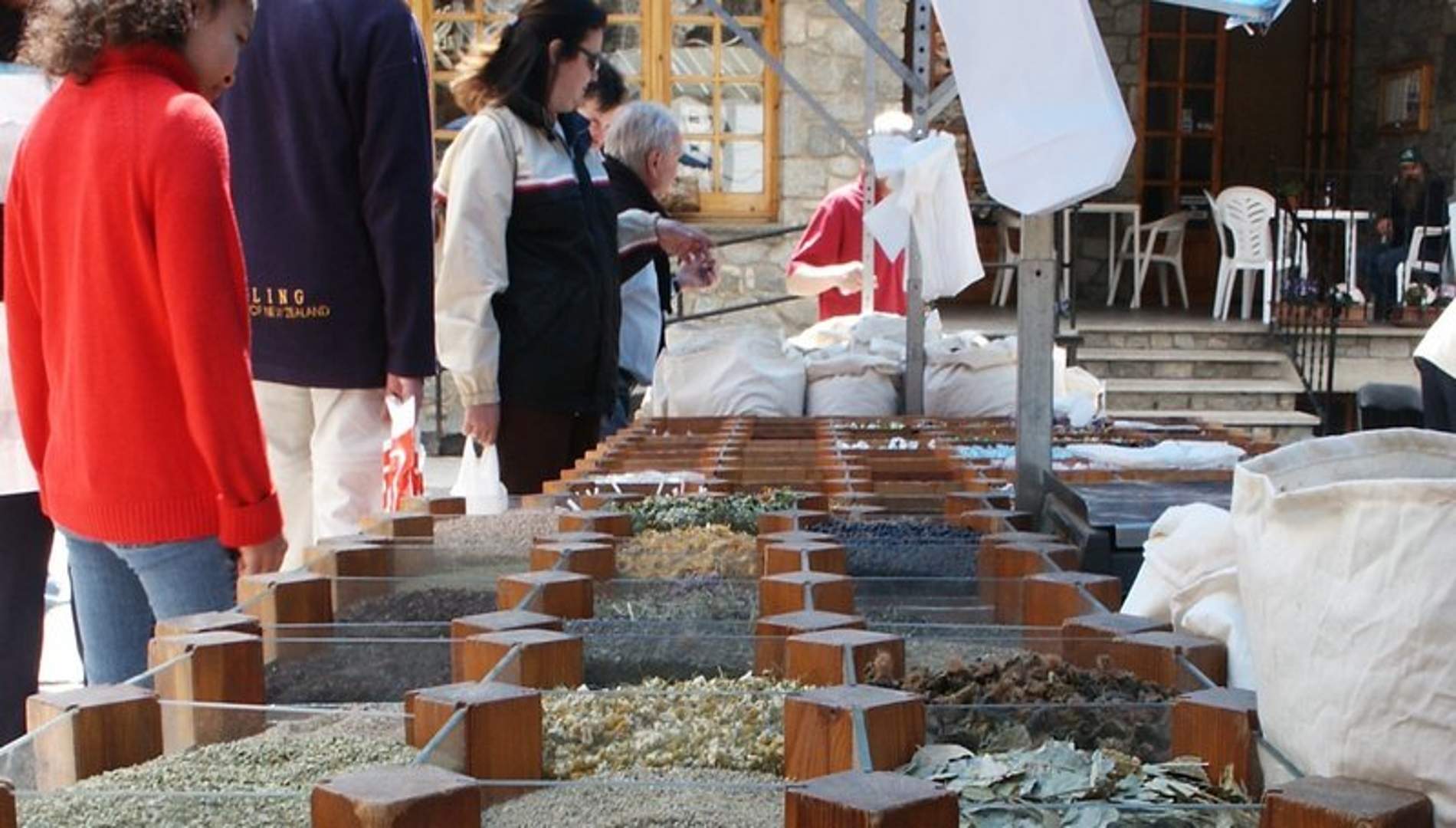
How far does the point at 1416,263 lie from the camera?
10789 mm

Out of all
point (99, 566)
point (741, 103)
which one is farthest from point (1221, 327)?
point (99, 566)

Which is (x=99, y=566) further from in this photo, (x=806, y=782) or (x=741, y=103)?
(x=741, y=103)

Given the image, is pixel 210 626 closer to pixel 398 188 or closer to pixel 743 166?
pixel 398 188

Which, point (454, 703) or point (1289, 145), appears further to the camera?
point (1289, 145)

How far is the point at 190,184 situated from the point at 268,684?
2.20 ft

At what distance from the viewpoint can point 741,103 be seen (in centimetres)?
898

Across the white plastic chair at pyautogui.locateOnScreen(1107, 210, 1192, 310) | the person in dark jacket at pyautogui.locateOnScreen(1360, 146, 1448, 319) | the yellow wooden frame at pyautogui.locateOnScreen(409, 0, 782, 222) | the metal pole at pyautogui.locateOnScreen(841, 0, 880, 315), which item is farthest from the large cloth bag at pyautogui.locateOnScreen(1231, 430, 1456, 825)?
the white plastic chair at pyautogui.locateOnScreen(1107, 210, 1192, 310)

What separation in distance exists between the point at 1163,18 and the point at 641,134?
932 centimetres

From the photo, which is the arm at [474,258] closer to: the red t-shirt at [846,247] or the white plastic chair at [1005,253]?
the red t-shirt at [846,247]

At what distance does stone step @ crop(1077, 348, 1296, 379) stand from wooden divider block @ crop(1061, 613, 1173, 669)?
7.80 metres

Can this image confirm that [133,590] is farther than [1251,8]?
No

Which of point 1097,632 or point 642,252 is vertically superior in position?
point 642,252

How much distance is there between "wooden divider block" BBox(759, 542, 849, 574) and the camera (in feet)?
6.30

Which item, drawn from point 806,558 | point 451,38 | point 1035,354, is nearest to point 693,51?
point 451,38
